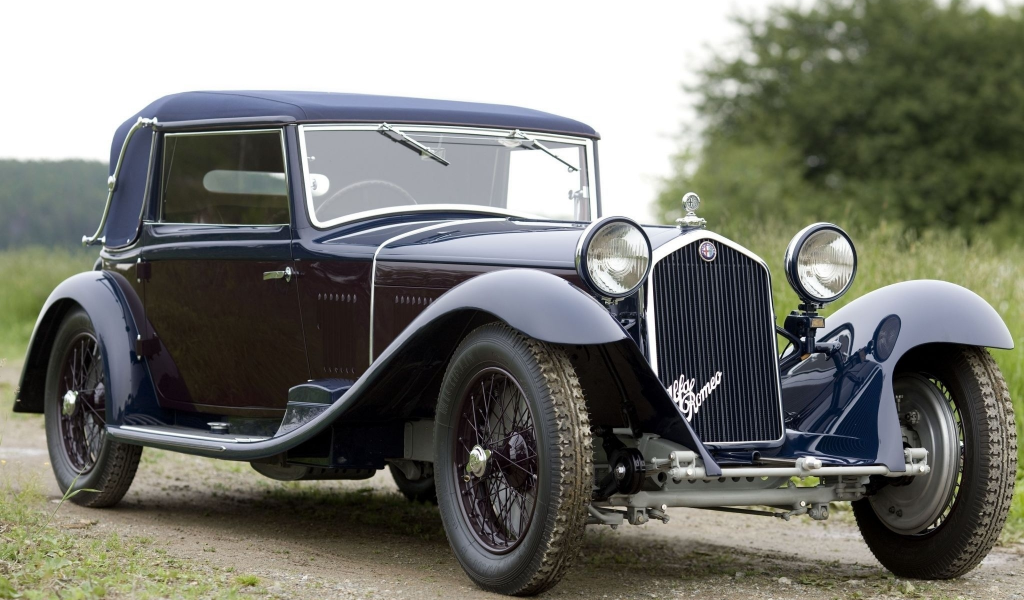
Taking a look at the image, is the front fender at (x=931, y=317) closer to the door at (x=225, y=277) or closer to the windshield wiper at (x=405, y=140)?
the windshield wiper at (x=405, y=140)

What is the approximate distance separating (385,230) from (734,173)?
69.6 feet

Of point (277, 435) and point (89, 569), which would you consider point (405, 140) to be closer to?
point (277, 435)

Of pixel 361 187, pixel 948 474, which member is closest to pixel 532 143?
pixel 361 187

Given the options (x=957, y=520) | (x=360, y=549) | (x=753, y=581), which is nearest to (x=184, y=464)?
(x=360, y=549)

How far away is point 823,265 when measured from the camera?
4719 millimetres

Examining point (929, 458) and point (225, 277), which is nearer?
point (929, 458)

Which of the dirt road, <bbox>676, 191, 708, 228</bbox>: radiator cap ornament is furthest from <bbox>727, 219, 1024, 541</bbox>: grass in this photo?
<bbox>676, 191, 708, 228</bbox>: radiator cap ornament

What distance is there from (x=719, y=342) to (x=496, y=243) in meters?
0.95

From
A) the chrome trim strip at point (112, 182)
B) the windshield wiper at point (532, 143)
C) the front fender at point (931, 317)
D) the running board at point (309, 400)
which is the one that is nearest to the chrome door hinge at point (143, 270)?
the chrome trim strip at point (112, 182)

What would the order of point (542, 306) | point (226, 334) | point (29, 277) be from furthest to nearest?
point (29, 277) < point (226, 334) < point (542, 306)

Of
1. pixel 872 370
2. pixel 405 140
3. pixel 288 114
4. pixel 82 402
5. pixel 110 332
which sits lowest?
pixel 82 402

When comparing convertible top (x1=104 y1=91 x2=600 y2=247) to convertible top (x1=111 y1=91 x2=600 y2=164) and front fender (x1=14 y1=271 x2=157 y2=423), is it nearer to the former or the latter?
convertible top (x1=111 y1=91 x2=600 y2=164)

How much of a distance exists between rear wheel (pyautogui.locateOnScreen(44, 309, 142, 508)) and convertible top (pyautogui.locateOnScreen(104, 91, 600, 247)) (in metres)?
0.59

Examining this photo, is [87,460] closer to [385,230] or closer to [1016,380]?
[385,230]
